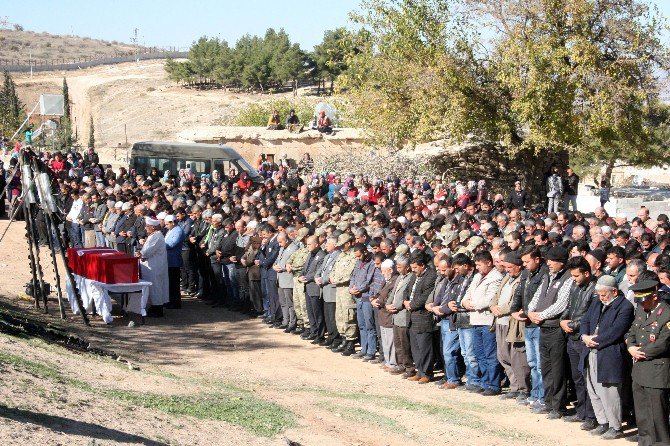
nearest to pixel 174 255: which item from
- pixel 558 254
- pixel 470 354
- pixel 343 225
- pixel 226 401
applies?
pixel 343 225

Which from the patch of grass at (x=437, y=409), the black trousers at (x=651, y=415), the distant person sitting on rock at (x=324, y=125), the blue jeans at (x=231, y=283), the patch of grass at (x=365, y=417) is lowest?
the patch of grass at (x=437, y=409)

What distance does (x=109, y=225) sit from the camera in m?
21.0

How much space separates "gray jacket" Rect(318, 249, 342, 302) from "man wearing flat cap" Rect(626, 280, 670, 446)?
19.7 feet

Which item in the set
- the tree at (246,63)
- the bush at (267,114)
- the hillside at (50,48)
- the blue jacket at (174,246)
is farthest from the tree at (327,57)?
the blue jacket at (174,246)

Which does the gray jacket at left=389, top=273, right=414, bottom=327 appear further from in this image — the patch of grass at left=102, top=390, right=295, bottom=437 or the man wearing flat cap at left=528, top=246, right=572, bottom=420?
the patch of grass at left=102, top=390, right=295, bottom=437

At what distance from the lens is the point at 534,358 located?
38.2ft

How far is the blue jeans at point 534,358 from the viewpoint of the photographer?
1160cm

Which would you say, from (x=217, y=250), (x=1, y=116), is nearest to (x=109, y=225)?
(x=217, y=250)

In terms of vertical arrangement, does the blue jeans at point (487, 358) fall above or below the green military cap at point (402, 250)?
below

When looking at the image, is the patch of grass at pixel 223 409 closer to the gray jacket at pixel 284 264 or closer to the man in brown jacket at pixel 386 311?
the man in brown jacket at pixel 386 311

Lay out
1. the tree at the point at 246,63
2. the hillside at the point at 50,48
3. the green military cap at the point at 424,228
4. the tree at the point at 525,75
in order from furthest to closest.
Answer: the hillside at the point at 50,48 → the tree at the point at 246,63 → the tree at the point at 525,75 → the green military cap at the point at 424,228

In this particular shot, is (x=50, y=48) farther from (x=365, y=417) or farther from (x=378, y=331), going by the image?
(x=365, y=417)

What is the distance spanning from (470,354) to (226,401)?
126 inches

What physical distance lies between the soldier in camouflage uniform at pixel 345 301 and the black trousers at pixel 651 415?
18.1ft
